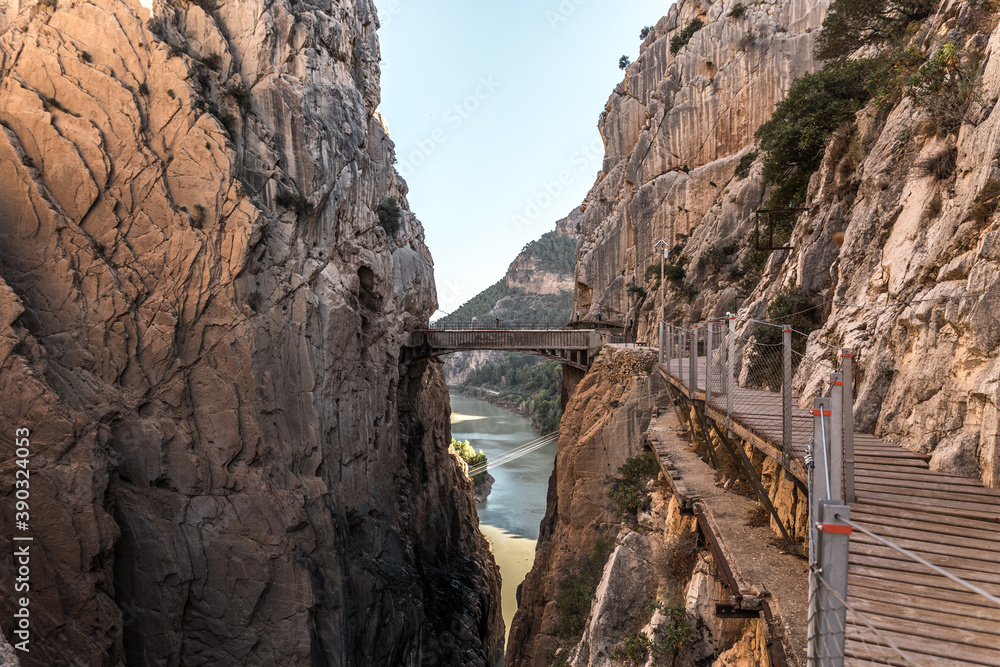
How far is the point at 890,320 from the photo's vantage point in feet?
17.6

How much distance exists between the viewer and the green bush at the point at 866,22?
1346 cm

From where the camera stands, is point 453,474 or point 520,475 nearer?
point 453,474

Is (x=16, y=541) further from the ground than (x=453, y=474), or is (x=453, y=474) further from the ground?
(x=16, y=541)

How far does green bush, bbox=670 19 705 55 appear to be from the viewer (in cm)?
3294

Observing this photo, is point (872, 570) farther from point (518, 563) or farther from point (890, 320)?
point (518, 563)

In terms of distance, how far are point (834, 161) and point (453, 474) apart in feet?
85.1

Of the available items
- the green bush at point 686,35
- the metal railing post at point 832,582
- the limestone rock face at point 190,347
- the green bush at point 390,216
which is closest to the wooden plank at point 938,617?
the metal railing post at point 832,582

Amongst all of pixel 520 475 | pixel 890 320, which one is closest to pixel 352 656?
pixel 890 320

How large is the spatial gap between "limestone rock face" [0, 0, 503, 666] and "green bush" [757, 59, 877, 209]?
16074mm

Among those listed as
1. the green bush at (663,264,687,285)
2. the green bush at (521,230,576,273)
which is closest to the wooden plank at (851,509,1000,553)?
the green bush at (663,264,687,285)

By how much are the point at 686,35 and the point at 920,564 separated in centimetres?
3781

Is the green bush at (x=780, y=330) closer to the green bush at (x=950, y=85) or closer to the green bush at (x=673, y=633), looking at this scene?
the green bush at (x=950, y=85)

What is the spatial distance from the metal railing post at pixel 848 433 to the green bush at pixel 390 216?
23047 mm

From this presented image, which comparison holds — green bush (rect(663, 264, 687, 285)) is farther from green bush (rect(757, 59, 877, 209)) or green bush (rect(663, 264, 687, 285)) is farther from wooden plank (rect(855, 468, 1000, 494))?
wooden plank (rect(855, 468, 1000, 494))
